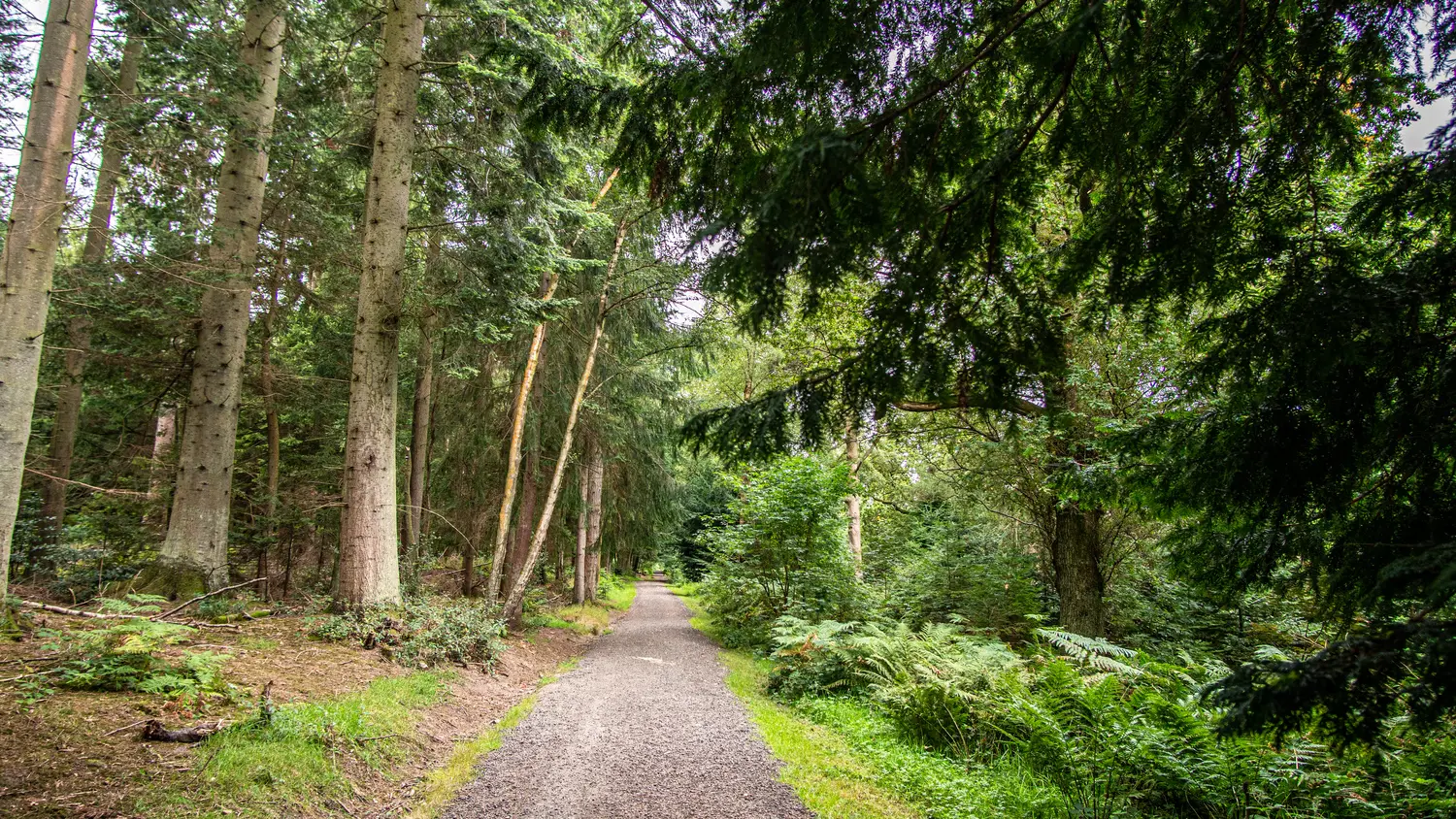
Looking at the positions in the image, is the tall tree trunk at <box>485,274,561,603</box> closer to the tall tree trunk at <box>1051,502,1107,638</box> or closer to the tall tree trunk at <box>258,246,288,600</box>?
the tall tree trunk at <box>258,246,288,600</box>

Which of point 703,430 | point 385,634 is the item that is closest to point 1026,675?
point 703,430

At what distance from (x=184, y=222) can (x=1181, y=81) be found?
33.3 feet

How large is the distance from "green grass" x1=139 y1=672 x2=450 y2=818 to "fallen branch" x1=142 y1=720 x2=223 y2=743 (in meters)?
0.08

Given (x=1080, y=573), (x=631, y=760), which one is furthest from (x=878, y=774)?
(x=1080, y=573)

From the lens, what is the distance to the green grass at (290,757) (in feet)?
10.9

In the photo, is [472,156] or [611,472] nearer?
[472,156]

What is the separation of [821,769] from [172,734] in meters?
4.58

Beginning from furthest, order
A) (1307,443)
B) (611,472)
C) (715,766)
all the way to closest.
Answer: (611,472)
(715,766)
(1307,443)

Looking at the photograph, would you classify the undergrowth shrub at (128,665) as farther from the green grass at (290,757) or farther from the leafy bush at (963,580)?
the leafy bush at (963,580)

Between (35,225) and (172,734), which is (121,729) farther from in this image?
(35,225)

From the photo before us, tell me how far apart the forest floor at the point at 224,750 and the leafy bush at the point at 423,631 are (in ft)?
0.80

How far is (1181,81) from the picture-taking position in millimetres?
2613

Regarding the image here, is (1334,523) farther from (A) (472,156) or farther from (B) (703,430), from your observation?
(A) (472,156)

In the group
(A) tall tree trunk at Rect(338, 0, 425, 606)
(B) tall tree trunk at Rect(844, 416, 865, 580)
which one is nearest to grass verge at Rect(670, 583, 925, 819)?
(A) tall tree trunk at Rect(338, 0, 425, 606)
